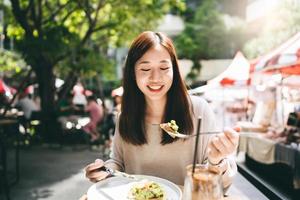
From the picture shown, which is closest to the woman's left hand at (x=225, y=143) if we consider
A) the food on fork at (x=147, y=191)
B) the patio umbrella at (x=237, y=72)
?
the food on fork at (x=147, y=191)

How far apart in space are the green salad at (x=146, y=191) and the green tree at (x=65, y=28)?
802 cm

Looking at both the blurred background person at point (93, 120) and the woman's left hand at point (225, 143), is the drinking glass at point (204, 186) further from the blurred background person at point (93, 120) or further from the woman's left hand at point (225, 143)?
the blurred background person at point (93, 120)

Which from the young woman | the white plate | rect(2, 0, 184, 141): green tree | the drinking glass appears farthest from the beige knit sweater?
rect(2, 0, 184, 141): green tree

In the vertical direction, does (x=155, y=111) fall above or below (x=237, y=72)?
below

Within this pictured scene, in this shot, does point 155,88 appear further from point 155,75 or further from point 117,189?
point 117,189

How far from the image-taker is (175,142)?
2010mm

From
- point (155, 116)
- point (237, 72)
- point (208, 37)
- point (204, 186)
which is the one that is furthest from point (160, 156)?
point (208, 37)

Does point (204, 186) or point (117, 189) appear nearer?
point (204, 186)

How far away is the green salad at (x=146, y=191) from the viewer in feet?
5.02

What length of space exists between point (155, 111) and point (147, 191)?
2.32 ft

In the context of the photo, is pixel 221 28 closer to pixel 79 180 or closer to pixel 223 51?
pixel 223 51

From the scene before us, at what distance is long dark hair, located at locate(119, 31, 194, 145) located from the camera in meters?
1.96

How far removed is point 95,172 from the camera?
159 centimetres

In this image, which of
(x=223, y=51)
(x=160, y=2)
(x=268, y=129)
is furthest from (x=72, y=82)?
(x=223, y=51)
